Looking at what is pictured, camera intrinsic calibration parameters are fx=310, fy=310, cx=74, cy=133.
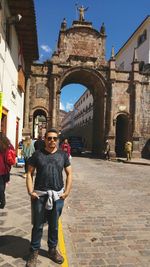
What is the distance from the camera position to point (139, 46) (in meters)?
34.7

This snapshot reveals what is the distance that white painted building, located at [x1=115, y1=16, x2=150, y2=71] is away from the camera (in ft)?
106

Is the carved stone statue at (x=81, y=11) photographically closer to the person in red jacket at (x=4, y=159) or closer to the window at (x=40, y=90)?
the window at (x=40, y=90)

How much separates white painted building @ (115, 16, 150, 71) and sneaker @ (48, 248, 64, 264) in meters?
30.2

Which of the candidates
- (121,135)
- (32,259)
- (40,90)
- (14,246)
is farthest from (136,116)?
(32,259)

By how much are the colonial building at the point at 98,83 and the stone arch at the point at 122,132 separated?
0.42 feet

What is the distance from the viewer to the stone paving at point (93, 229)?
4.36 m

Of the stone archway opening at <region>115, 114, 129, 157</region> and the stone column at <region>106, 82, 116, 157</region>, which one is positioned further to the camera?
the stone archway opening at <region>115, 114, 129, 157</region>

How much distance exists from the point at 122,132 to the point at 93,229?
25.3m

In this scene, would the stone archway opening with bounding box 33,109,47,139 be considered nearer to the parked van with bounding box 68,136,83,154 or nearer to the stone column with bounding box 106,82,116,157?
the parked van with bounding box 68,136,83,154

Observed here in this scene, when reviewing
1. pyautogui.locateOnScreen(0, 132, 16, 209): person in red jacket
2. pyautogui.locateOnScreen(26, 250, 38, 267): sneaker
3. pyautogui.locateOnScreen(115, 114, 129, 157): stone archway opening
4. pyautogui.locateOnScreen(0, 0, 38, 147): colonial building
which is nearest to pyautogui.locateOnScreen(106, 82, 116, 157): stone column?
pyautogui.locateOnScreen(115, 114, 129, 157): stone archway opening

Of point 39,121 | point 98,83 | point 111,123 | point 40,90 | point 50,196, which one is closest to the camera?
point 50,196

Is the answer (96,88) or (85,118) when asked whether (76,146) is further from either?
(85,118)

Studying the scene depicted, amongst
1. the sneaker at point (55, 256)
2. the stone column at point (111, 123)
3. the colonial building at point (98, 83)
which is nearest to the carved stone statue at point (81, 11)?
the colonial building at point (98, 83)

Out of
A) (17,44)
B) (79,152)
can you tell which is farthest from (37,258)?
(79,152)
